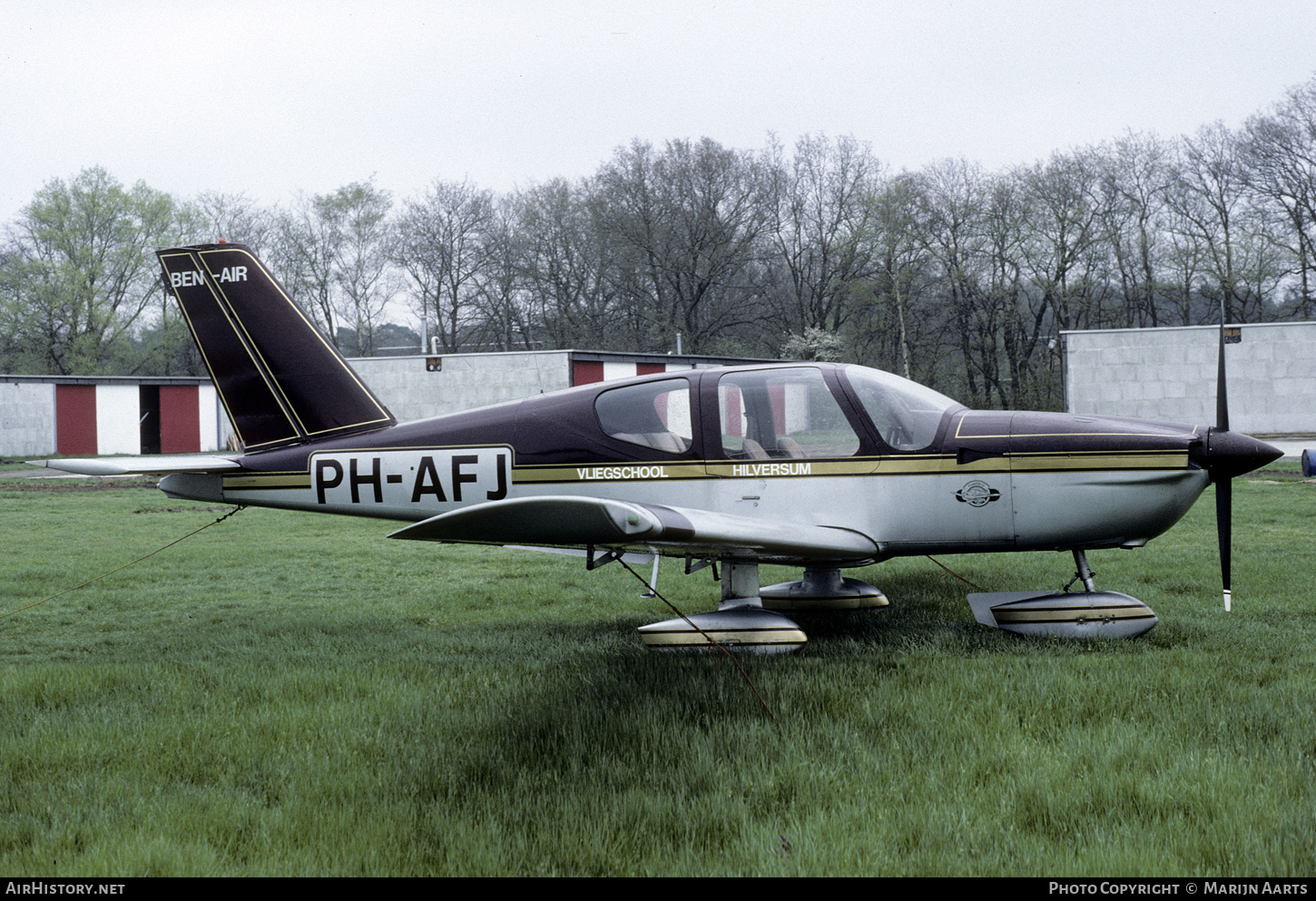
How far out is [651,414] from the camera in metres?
6.21

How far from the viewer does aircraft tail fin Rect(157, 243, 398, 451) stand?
23.1 ft

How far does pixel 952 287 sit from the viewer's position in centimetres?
4466

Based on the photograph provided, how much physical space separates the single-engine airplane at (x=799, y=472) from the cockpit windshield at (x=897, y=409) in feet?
0.04

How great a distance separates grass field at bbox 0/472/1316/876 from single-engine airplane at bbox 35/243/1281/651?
0.64 m

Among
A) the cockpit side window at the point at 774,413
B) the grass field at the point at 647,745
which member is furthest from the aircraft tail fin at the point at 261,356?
the cockpit side window at the point at 774,413

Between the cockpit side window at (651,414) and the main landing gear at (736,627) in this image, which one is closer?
the main landing gear at (736,627)

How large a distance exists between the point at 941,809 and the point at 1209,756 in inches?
48.8

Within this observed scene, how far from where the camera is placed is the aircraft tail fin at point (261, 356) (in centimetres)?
704

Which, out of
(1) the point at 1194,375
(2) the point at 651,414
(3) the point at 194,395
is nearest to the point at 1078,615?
(2) the point at 651,414

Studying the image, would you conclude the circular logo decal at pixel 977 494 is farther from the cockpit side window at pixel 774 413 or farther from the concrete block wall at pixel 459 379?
the concrete block wall at pixel 459 379

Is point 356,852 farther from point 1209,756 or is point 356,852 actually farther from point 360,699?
point 1209,756

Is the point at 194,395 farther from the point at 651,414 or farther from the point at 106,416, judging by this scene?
the point at 651,414

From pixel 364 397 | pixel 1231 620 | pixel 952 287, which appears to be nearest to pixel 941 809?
pixel 1231 620

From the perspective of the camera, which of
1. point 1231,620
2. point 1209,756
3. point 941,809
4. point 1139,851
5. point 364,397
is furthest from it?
point 364,397
